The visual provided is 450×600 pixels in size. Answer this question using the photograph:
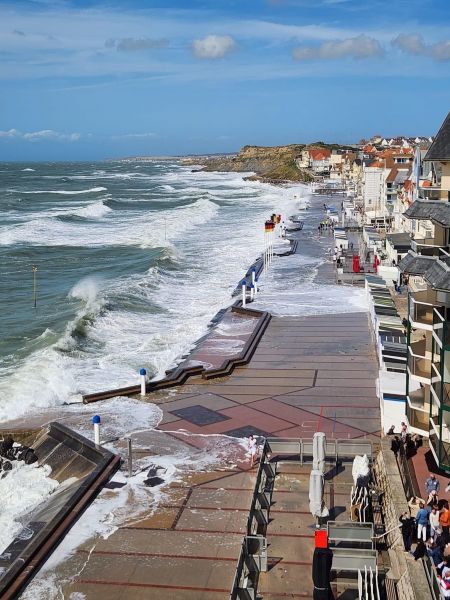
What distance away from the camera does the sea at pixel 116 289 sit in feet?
67.7

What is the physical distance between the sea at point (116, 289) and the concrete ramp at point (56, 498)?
2.66m

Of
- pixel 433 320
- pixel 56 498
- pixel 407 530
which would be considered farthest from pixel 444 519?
pixel 56 498

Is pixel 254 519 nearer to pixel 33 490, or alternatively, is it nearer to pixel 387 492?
pixel 387 492

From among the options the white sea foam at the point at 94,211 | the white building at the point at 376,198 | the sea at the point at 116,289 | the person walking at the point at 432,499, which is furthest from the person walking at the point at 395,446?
the white sea foam at the point at 94,211

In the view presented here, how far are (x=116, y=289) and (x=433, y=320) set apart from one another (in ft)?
74.5

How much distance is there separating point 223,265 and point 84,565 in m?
30.3

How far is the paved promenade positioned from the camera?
380 inches

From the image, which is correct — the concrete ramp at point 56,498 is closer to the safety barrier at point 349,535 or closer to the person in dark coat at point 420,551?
the safety barrier at point 349,535

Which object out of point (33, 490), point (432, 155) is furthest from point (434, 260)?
point (33, 490)

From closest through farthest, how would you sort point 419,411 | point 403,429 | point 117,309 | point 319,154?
point 419,411 < point 403,429 < point 117,309 < point 319,154

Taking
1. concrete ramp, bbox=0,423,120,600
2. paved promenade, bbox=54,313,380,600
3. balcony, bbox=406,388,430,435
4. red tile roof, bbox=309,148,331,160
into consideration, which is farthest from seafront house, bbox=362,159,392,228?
red tile roof, bbox=309,148,331,160

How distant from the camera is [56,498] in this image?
500 inches

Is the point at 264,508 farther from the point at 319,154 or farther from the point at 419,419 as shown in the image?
the point at 319,154

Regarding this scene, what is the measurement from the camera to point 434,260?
37.9 ft
